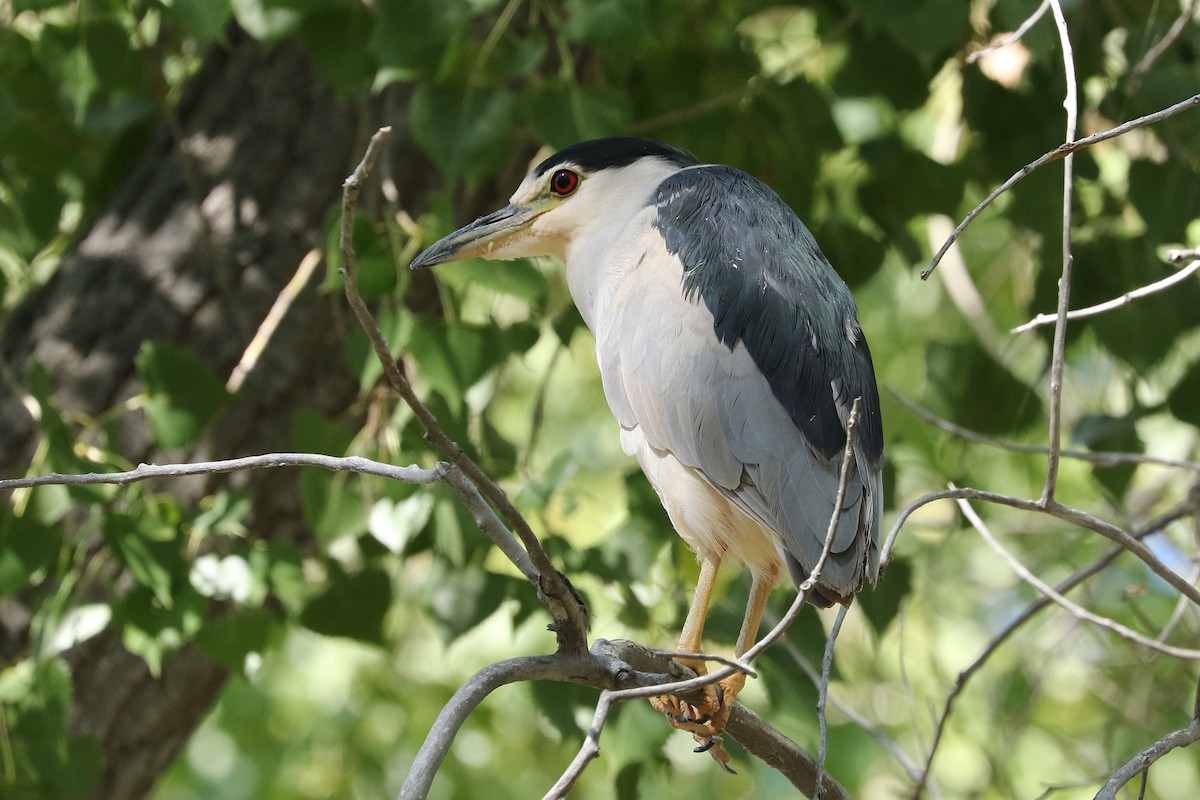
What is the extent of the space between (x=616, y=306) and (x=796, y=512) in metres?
0.43

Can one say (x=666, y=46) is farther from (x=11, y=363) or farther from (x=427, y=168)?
(x=11, y=363)

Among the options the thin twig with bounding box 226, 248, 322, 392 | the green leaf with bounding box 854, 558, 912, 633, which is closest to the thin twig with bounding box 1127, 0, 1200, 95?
the green leaf with bounding box 854, 558, 912, 633

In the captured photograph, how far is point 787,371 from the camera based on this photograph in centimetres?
178

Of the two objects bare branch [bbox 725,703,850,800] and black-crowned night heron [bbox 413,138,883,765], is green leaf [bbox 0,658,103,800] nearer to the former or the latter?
black-crowned night heron [bbox 413,138,883,765]

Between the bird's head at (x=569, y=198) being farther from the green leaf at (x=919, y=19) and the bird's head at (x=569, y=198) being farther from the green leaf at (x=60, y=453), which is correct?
the green leaf at (x=60, y=453)

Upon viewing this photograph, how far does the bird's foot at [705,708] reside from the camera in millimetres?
1779

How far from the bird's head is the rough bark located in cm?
78

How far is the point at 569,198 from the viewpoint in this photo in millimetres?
2156

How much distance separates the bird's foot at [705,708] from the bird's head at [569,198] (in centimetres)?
78

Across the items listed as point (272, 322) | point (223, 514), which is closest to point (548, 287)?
point (272, 322)

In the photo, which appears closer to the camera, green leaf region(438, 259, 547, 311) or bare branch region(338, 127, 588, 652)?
bare branch region(338, 127, 588, 652)

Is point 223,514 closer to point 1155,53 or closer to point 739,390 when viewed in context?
point 739,390

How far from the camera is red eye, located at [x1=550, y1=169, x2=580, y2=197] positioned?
2.16 meters

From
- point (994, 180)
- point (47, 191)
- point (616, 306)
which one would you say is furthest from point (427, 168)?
point (994, 180)
